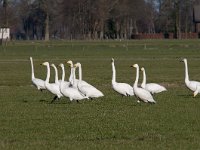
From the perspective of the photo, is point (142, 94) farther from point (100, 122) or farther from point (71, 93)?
point (100, 122)

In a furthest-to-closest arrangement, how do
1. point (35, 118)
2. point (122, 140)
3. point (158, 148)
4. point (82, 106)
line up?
1. point (82, 106)
2. point (35, 118)
3. point (122, 140)
4. point (158, 148)

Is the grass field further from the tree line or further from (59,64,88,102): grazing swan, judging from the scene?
the tree line

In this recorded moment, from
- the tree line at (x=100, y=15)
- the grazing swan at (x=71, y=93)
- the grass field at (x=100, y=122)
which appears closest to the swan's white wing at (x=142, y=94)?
the grass field at (x=100, y=122)

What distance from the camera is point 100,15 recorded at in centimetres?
14488

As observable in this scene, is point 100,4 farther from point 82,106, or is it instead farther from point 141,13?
point 82,106

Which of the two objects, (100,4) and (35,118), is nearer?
(35,118)

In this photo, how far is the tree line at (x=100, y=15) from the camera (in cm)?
14925

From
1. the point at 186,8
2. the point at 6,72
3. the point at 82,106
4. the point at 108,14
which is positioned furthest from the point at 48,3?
the point at 82,106

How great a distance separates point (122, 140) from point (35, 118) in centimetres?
456

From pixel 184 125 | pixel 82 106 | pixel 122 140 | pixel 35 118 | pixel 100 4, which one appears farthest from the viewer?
pixel 100 4

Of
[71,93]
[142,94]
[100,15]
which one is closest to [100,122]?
[142,94]

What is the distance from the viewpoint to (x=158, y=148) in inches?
572

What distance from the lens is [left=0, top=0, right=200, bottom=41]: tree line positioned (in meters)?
149

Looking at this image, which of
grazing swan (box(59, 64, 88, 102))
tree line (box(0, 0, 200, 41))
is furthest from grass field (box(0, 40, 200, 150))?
tree line (box(0, 0, 200, 41))
